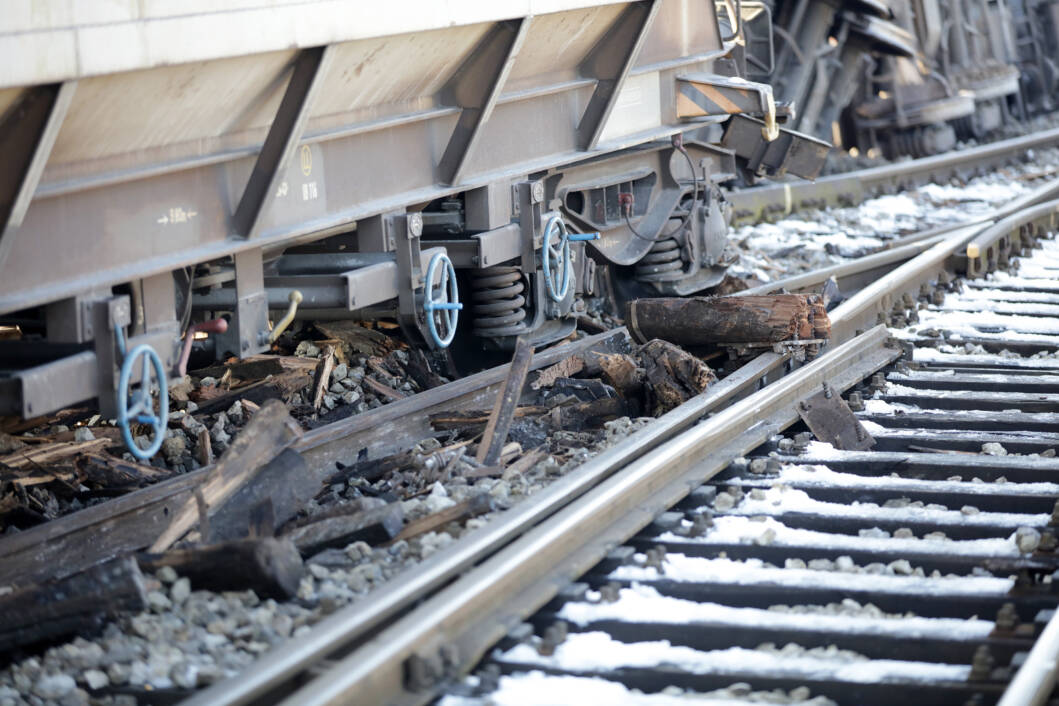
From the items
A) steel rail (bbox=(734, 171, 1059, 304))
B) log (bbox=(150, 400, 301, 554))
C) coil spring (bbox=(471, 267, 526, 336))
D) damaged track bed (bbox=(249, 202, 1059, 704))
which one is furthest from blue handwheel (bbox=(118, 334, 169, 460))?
steel rail (bbox=(734, 171, 1059, 304))

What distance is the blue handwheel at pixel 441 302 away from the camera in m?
6.28

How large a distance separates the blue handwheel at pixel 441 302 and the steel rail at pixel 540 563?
4.64 feet

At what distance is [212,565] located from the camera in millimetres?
4207

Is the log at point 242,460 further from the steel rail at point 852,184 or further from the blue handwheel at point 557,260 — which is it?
the steel rail at point 852,184

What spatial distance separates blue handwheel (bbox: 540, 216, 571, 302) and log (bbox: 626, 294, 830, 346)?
439mm

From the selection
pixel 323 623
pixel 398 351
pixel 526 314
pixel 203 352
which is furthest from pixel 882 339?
pixel 323 623

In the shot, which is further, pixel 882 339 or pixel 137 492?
pixel 882 339

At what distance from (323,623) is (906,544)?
1.89 meters

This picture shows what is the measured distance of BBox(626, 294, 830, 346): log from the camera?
6688mm

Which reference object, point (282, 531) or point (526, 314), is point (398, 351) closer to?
point (526, 314)

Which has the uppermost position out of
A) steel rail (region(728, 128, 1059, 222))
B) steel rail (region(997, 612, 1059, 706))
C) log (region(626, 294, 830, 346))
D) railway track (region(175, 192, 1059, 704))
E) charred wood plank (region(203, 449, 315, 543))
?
steel rail (region(728, 128, 1059, 222))

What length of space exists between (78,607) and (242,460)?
0.95 meters

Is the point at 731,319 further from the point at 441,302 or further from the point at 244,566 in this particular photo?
the point at 244,566

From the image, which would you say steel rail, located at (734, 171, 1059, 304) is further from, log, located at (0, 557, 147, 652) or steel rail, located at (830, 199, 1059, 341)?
log, located at (0, 557, 147, 652)
